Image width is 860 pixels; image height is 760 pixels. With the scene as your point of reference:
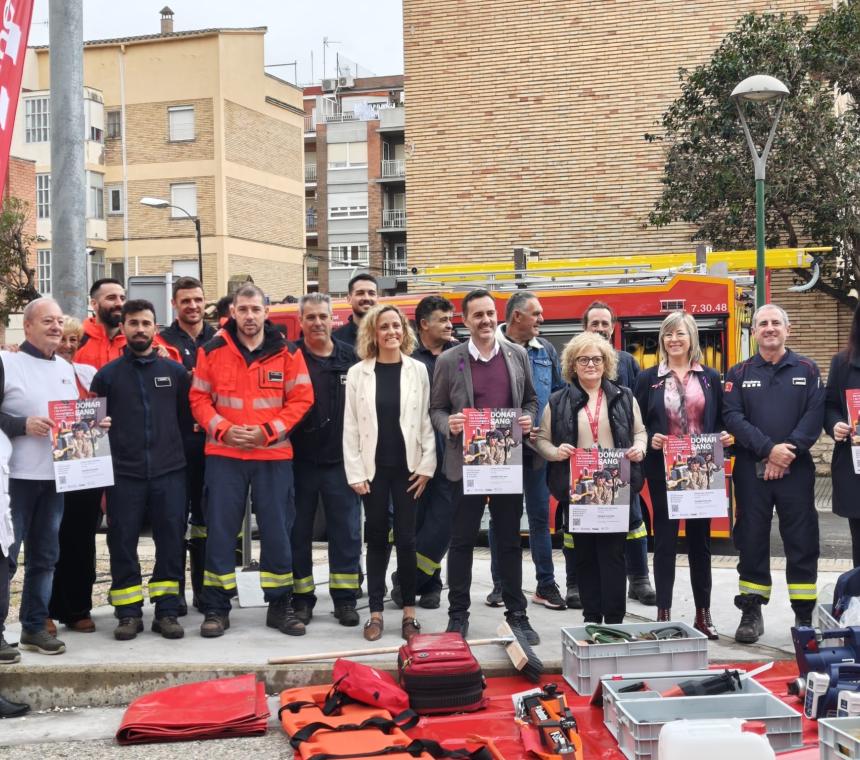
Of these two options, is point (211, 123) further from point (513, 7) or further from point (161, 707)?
point (161, 707)

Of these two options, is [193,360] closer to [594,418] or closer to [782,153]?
[594,418]

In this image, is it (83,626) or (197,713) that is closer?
(197,713)

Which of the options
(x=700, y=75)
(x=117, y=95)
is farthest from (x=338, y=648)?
(x=117, y=95)

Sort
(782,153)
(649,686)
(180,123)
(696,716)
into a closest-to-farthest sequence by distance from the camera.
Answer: (696,716)
(649,686)
(782,153)
(180,123)

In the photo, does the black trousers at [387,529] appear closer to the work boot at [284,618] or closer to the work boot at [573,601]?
the work boot at [284,618]

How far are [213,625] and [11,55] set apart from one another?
3665mm

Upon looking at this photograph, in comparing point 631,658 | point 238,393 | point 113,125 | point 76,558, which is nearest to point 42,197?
point 113,125

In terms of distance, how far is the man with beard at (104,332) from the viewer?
24.6 feet

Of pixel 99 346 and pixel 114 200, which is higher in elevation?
pixel 114 200

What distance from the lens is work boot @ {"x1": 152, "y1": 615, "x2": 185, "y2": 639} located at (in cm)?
684

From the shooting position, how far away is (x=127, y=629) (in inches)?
269

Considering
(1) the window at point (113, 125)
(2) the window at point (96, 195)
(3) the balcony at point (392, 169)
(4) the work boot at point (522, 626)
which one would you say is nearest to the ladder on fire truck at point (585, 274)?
(4) the work boot at point (522, 626)

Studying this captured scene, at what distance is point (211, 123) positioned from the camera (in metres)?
51.5

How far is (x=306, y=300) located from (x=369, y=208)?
63266 mm
